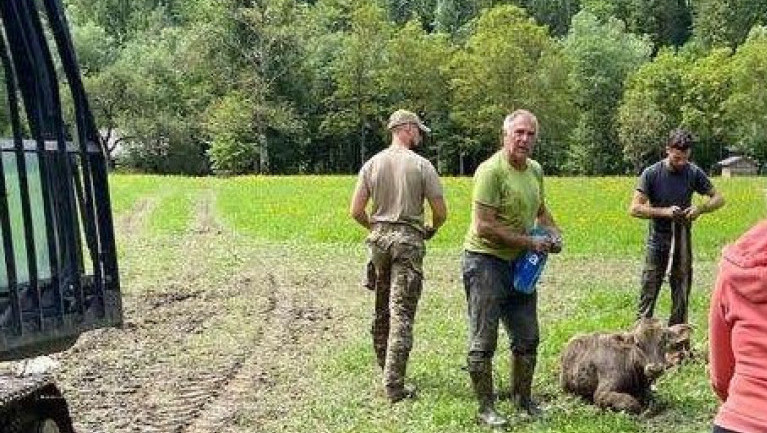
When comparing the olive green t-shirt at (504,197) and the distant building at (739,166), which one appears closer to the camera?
the olive green t-shirt at (504,197)

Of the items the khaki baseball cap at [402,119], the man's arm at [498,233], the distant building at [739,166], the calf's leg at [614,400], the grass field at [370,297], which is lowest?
the distant building at [739,166]

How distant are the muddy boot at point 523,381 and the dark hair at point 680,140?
9.36 feet

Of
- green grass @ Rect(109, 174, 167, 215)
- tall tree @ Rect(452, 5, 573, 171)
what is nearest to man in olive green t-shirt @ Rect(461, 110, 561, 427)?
green grass @ Rect(109, 174, 167, 215)

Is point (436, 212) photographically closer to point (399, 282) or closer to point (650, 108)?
point (399, 282)

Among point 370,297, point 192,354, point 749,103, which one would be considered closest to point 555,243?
point 192,354

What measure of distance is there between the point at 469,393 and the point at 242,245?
16.7 meters

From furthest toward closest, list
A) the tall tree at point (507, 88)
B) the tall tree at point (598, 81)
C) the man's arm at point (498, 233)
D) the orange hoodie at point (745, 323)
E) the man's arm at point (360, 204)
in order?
1. the tall tree at point (598, 81)
2. the tall tree at point (507, 88)
3. the man's arm at point (360, 204)
4. the man's arm at point (498, 233)
5. the orange hoodie at point (745, 323)

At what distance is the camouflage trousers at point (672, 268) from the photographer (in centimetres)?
1141

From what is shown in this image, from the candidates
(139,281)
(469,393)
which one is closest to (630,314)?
(469,393)

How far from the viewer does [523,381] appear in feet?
29.8

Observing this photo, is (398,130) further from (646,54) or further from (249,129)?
(646,54)

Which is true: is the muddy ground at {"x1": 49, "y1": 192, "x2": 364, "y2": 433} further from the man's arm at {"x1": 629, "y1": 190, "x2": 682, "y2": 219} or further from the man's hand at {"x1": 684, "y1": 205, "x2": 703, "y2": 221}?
the man's hand at {"x1": 684, "y1": 205, "x2": 703, "y2": 221}

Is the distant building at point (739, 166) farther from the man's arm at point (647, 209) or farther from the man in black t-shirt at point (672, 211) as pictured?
the man's arm at point (647, 209)

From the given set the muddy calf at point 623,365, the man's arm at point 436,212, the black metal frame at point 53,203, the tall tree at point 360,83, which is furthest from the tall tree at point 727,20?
the black metal frame at point 53,203
